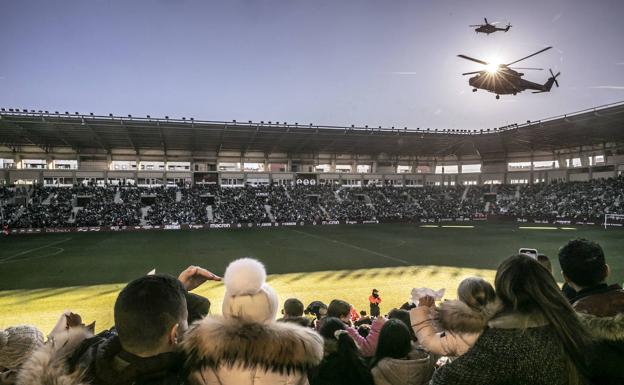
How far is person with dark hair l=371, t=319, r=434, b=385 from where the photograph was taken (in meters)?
3.61

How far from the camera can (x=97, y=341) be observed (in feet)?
8.87

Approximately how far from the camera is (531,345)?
205 cm

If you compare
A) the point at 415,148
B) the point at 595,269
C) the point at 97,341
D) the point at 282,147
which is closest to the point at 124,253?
the point at 97,341

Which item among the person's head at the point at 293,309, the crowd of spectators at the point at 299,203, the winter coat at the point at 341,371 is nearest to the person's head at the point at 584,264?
the winter coat at the point at 341,371

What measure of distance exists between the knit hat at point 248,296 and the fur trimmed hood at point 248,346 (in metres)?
0.05

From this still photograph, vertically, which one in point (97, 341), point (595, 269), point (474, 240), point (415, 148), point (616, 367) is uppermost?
point (415, 148)

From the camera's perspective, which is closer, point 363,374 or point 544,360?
point 544,360

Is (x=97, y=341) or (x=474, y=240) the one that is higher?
(x=97, y=341)

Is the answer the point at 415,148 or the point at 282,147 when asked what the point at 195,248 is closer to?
the point at 282,147

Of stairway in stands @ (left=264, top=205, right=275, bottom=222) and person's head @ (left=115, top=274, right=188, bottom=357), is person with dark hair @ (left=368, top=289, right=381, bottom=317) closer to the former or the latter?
person's head @ (left=115, top=274, right=188, bottom=357)

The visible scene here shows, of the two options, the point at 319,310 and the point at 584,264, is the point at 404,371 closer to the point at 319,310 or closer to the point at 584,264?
the point at 584,264

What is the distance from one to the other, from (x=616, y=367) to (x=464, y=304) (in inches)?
45.0

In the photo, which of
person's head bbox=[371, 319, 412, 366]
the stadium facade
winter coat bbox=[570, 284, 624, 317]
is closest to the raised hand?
person's head bbox=[371, 319, 412, 366]

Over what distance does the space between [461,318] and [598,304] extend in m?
1.35
